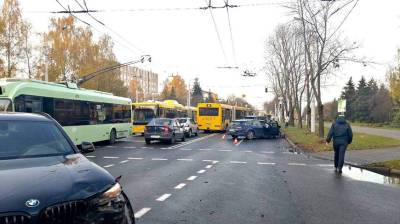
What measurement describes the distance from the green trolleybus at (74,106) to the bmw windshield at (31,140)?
329 inches

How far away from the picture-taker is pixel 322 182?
11.2 m

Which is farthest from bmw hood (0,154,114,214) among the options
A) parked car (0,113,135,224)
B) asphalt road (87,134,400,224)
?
asphalt road (87,134,400,224)

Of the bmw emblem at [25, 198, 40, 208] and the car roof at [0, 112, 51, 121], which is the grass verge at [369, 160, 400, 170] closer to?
the car roof at [0, 112, 51, 121]

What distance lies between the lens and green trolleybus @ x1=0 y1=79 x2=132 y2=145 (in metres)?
16.6

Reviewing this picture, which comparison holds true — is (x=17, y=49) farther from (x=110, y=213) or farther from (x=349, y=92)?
(x=349, y=92)

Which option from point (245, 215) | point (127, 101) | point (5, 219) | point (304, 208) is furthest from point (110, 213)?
point (127, 101)

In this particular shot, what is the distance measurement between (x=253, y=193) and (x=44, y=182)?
20.4ft

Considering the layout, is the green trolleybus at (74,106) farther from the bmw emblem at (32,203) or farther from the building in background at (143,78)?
the building in background at (143,78)

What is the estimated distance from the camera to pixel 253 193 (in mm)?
9352

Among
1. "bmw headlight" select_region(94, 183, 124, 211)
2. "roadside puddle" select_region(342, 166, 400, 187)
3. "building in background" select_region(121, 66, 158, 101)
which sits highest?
"building in background" select_region(121, 66, 158, 101)

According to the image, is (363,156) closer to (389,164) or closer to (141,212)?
(389,164)

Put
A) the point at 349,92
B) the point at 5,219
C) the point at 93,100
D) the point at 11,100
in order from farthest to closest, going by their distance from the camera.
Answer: the point at 349,92 < the point at 93,100 < the point at 11,100 < the point at 5,219

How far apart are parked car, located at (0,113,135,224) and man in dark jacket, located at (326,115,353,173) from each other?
9.96 metres

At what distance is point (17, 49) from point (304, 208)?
32.5 m
